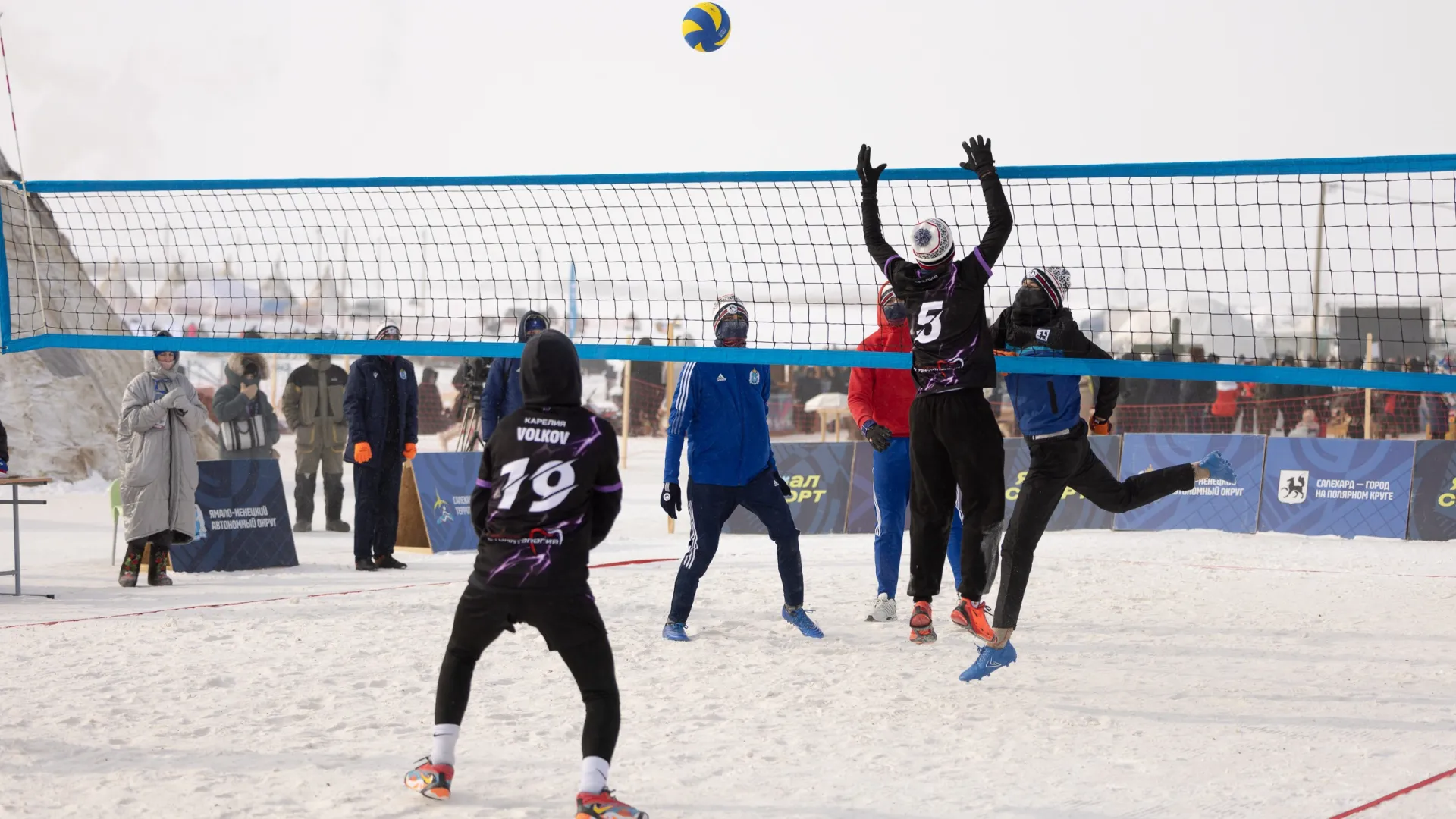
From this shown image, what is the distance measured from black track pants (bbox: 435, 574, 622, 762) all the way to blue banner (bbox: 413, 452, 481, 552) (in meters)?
6.67

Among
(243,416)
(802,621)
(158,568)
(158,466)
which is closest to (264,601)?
(158,568)

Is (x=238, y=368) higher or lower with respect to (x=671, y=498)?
higher

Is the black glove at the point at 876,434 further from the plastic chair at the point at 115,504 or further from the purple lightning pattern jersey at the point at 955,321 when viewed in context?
the plastic chair at the point at 115,504

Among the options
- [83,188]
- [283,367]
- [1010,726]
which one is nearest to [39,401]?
[283,367]

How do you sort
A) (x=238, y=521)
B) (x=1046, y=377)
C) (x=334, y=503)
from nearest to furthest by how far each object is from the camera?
(x=1046, y=377), (x=238, y=521), (x=334, y=503)

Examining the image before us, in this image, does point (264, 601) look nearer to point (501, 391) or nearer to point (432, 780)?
point (501, 391)

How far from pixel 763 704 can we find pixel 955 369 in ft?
5.39

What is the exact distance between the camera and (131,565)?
8.22m

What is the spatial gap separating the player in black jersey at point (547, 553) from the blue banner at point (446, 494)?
21.7 ft

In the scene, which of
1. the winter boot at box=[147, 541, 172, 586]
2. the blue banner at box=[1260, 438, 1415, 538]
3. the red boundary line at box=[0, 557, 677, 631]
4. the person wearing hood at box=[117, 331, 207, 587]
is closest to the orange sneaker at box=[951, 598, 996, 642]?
the red boundary line at box=[0, 557, 677, 631]

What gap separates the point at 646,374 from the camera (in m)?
22.8

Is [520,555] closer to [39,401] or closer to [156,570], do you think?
[156,570]

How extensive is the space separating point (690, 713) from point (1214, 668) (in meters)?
2.60

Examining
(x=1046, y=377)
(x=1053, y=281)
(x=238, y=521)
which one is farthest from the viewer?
(x=238, y=521)
